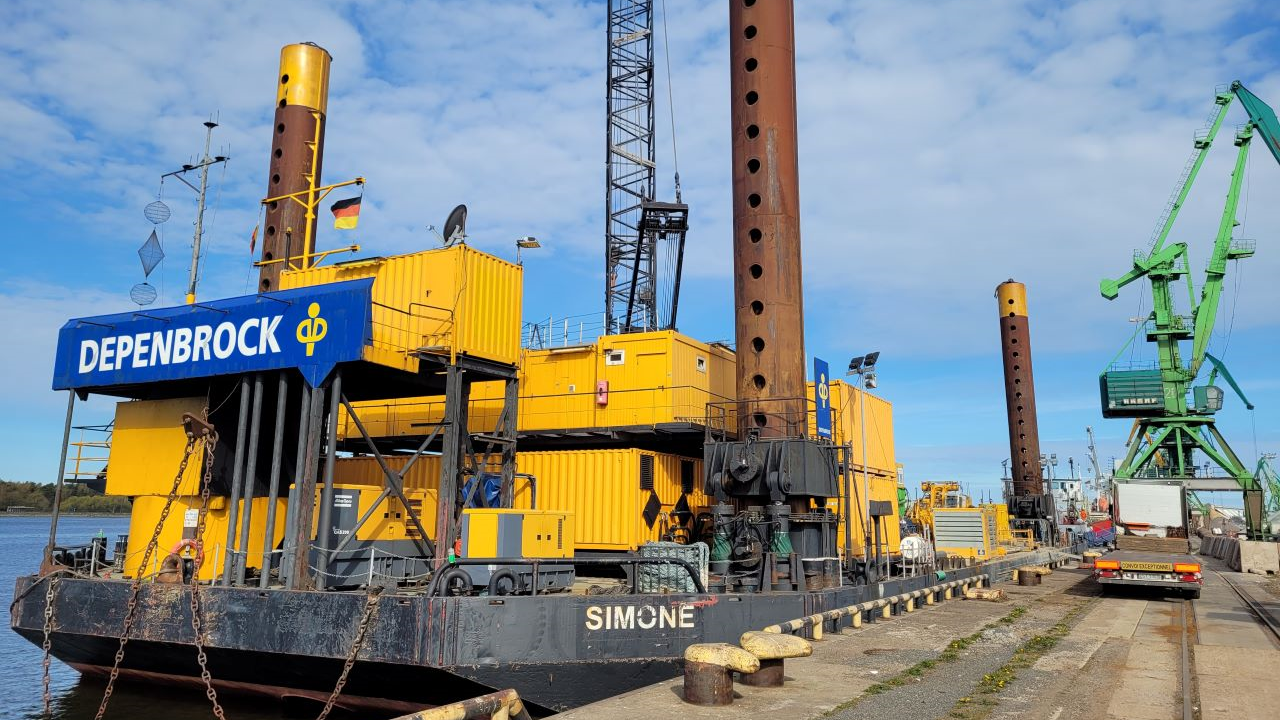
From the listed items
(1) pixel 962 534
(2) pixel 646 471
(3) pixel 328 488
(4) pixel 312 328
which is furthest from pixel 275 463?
(1) pixel 962 534

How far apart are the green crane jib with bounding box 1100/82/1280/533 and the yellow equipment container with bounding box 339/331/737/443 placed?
176 feet

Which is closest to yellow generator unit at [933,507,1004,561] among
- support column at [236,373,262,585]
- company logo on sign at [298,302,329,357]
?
company logo on sign at [298,302,329,357]

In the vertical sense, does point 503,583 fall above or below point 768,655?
above

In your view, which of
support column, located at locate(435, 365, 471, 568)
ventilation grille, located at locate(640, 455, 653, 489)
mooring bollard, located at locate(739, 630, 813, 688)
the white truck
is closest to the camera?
mooring bollard, located at locate(739, 630, 813, 688)

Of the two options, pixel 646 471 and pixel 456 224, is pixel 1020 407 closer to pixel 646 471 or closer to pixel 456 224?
pixel 646 471

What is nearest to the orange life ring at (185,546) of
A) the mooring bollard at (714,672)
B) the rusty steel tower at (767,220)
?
the mooring bollard at (714,672)

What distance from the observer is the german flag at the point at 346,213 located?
2362 cm

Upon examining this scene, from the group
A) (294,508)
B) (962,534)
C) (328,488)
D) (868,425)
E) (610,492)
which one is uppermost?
(868,425)

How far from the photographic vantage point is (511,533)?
55.6 feet

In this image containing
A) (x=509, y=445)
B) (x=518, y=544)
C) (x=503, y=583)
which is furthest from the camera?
(x=509, y=445)

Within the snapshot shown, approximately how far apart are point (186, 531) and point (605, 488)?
10.2 m

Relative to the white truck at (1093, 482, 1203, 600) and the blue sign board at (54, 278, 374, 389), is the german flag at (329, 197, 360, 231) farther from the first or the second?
the white truck at (1093, 482, 1203, 600)

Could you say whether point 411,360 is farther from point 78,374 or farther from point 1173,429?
point 1173,429

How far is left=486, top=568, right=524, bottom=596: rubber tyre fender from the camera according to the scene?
1448cm
